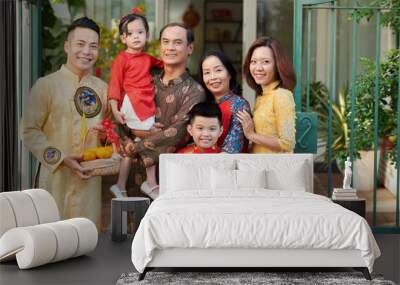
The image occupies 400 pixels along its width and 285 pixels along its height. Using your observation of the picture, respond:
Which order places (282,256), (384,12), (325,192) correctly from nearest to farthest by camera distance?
1. (282,256)
2. (384,12)
3. (325,192)

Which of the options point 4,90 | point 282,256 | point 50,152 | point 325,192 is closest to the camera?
point 282,256

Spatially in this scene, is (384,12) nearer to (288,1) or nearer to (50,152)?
(288,1)

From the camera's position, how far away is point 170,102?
757 centimetres

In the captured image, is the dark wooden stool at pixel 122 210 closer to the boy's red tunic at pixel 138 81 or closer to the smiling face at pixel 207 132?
the smiling face at pixel 207 132

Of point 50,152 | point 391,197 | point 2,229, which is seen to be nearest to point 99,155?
point 50,152

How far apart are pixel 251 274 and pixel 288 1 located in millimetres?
3219

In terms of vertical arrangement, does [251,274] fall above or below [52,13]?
below

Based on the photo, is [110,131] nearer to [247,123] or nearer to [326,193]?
[247,123]

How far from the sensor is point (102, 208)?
7812 mm

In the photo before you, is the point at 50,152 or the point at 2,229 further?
the point at 50,152

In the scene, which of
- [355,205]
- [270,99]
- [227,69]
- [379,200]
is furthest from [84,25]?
[379,200]

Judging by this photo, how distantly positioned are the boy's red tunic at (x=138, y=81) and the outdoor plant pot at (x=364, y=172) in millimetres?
3448

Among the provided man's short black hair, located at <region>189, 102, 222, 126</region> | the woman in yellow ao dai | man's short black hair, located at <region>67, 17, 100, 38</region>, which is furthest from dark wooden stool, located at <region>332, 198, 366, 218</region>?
man's short black hair, located at <region>67, 17, 100, 38</region>

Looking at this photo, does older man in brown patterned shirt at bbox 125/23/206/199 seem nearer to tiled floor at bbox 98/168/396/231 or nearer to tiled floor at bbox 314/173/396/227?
tiled floor at bbox 98/168/396/231
